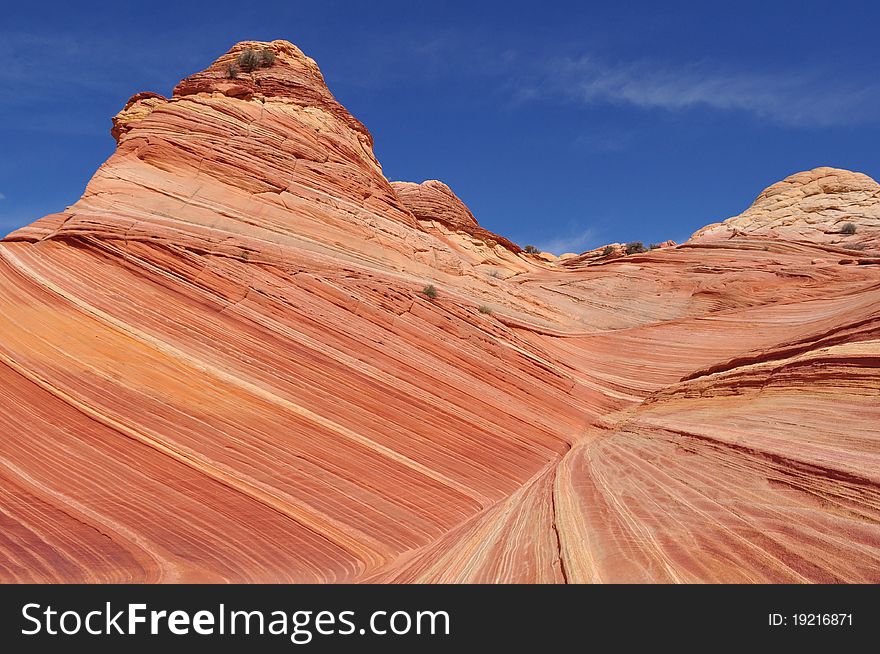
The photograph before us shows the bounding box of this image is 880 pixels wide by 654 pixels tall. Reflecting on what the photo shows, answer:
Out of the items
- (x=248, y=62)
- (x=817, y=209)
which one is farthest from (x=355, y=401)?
(x=817, y=209)

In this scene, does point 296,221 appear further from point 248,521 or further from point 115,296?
point 248,521

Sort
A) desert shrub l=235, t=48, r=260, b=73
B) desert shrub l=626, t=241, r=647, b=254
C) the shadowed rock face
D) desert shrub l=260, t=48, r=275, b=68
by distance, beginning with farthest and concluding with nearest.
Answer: desert shrub l=626, t=241, r=647, b=254 < desert shrub l=260, t=48, r=275, b=68 < desert shrub l=235, t=48, r=260, b=73 < the shadowed rock face

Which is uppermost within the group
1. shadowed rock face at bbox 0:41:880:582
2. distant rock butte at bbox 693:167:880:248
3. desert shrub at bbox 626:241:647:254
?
distant rock butte at bbox 693:167:880:248

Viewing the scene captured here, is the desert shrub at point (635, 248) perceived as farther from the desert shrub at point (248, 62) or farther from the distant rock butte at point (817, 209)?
the desert shrub at point (248, 62)

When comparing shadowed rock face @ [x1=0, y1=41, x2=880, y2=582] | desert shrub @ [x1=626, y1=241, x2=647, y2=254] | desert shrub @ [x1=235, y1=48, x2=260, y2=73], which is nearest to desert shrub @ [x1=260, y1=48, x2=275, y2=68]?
desert shrub @ [x1=235, y1=48, x2=260, y2=73]

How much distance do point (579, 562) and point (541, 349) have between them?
1049cm

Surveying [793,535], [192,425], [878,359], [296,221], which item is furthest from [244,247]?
[878,359]

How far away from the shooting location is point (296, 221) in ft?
53.5

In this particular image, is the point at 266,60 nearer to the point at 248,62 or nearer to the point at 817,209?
the point at 248,62

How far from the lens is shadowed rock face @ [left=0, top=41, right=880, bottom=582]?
23.6ft

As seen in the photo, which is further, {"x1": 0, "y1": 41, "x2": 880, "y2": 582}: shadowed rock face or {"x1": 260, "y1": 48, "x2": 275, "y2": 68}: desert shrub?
{"x1": 260, "y1": 48, "x2": 275, "y2": 68}: desert shrub

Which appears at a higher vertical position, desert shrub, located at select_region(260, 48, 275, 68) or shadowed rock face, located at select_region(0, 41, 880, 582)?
desert shrub, located at select_region(260, 48, 275, 68)

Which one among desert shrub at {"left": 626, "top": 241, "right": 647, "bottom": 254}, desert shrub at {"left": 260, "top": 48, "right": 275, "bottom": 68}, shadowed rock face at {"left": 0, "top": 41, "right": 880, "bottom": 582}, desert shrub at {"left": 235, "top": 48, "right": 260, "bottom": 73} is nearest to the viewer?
shadowed rock face at {"left": 0, "top": 41, "right": 880, "bottom": 582}

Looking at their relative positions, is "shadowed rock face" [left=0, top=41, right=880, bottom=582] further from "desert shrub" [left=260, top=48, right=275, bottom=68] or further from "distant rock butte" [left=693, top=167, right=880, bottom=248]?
"distant rock butte" [left=693, top=167, right=880, bottom=248]
